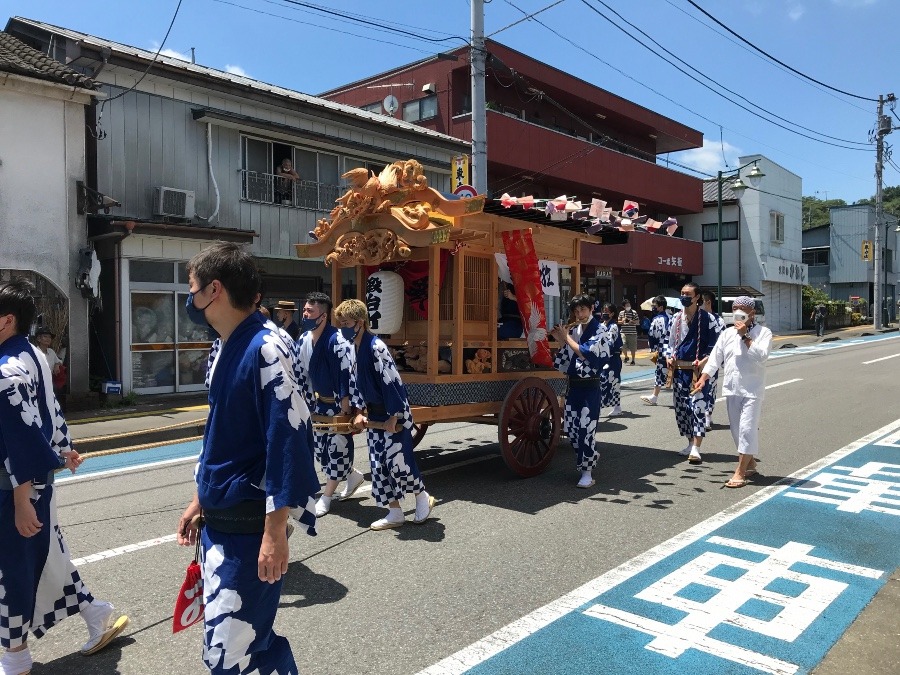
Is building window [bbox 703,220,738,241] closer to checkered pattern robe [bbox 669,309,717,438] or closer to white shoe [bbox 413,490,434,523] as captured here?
checkered pattern robe [bbox 669,309,717,438]

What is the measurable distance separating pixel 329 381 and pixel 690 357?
185 inches

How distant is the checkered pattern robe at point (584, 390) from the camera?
22.3 feet

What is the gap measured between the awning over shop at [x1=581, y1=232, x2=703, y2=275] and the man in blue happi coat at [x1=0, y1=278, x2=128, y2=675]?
23.3 meters

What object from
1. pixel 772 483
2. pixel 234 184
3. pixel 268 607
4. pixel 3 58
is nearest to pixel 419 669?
pixel 268 607

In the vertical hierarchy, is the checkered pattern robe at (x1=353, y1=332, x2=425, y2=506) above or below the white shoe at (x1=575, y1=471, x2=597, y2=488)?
above

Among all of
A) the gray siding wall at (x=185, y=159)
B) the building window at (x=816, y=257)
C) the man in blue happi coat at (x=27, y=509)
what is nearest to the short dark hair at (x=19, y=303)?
the man in blue happi coat at (x=27, y=509)

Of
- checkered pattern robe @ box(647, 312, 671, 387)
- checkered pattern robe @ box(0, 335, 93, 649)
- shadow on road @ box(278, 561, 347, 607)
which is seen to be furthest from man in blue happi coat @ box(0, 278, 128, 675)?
checkered pattern robe @ box(647, 312, 671, 387)

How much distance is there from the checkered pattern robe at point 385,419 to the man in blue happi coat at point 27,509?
239cm

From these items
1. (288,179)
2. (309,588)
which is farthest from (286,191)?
(309,588)

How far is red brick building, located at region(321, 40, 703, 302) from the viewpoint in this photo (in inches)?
917

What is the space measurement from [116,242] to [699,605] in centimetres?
1201

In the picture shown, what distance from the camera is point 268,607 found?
8.27 ft

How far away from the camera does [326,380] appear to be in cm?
605

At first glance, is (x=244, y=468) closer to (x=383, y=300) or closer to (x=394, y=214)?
(x=394, y=214)
